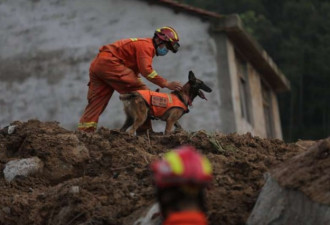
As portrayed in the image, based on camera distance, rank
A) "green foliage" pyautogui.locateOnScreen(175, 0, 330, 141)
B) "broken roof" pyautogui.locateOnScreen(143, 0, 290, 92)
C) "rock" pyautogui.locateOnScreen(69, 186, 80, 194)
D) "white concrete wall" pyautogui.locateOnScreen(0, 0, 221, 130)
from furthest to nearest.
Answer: "green foliage" pyautogui.locateOnScreen(175, 0, 330, 141), "white concrete wall" pyautogui.locateOnScreen(0, 0, 221, 130), "broken roof" pyautogui.locateOnScreen(143, 0, 290, 92), "rock" pyautogui.locateOnScreen(69, 186, 80, 194)

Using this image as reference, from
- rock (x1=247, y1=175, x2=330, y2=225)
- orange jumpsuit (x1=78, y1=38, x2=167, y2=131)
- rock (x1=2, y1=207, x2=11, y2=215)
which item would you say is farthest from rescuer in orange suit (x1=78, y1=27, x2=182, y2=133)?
rock (x1=247, y1=175, x2=330, y2=225)

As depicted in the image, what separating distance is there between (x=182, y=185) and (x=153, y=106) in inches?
282

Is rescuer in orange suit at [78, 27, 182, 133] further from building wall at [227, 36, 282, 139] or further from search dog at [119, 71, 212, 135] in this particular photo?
building wall at [227, 36, 282, 139]

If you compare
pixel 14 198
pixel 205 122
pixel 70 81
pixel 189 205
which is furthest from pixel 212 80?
pixel 189 205

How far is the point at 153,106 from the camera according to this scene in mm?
11922

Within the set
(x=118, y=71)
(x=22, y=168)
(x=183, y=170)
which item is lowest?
(x=22, y=168)

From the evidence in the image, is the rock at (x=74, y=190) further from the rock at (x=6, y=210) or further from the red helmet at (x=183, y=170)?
the red helmet at (x=183, y=170)

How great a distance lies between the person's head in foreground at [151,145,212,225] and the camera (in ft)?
15.4

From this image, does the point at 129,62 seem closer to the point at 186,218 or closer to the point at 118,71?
the point at 118,71

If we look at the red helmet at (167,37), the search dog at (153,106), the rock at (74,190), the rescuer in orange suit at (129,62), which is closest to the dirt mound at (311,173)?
the rock at (74,190)

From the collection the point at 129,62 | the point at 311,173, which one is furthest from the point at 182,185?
the point at 129,62

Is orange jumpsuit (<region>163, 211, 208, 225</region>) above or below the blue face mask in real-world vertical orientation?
below

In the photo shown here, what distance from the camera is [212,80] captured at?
20750mm

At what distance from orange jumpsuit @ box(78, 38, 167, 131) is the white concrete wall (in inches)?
322
